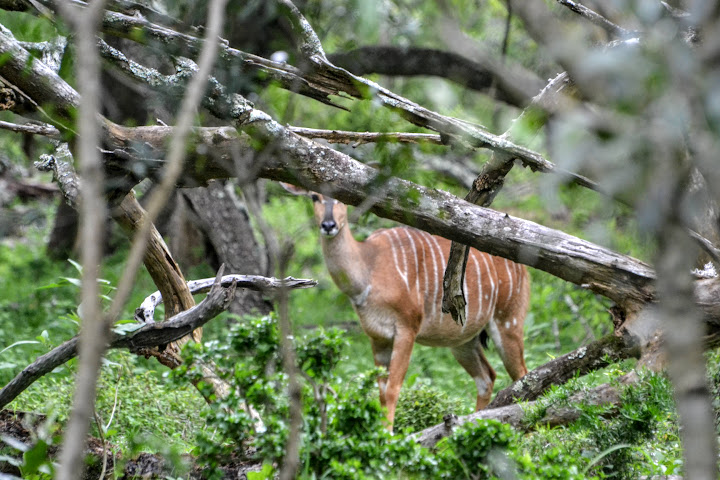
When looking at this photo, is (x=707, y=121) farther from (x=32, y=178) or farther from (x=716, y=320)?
(x=32, y=178)

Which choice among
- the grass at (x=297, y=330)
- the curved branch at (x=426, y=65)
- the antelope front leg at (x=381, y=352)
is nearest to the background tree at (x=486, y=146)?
the grass at (x=297, y=330)

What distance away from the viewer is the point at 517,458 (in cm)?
235

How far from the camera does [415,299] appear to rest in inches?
227

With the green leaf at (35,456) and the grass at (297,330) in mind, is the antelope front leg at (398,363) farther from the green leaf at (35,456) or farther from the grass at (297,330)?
the green leaf at (35,456)

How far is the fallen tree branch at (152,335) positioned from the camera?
2.78 meters

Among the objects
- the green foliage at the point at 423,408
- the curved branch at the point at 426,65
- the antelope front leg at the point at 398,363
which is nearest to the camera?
the green foliage at the point at 423,408

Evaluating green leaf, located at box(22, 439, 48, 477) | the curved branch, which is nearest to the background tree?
green leaf, located at box(22, 439, 48, 477)

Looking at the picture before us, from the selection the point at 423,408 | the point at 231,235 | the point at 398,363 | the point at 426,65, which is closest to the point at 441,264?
the point at 398,363

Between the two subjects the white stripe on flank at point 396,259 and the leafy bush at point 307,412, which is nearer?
the leafy bush at point 307,412

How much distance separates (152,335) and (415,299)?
3174 millimetres

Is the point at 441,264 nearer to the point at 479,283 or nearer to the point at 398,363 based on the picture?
the point at 479,283

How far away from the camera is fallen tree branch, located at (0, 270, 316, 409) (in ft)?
9.13

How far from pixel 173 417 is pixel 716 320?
2579 millimetres

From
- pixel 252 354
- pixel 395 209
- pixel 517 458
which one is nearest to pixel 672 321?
pixel 517 458
